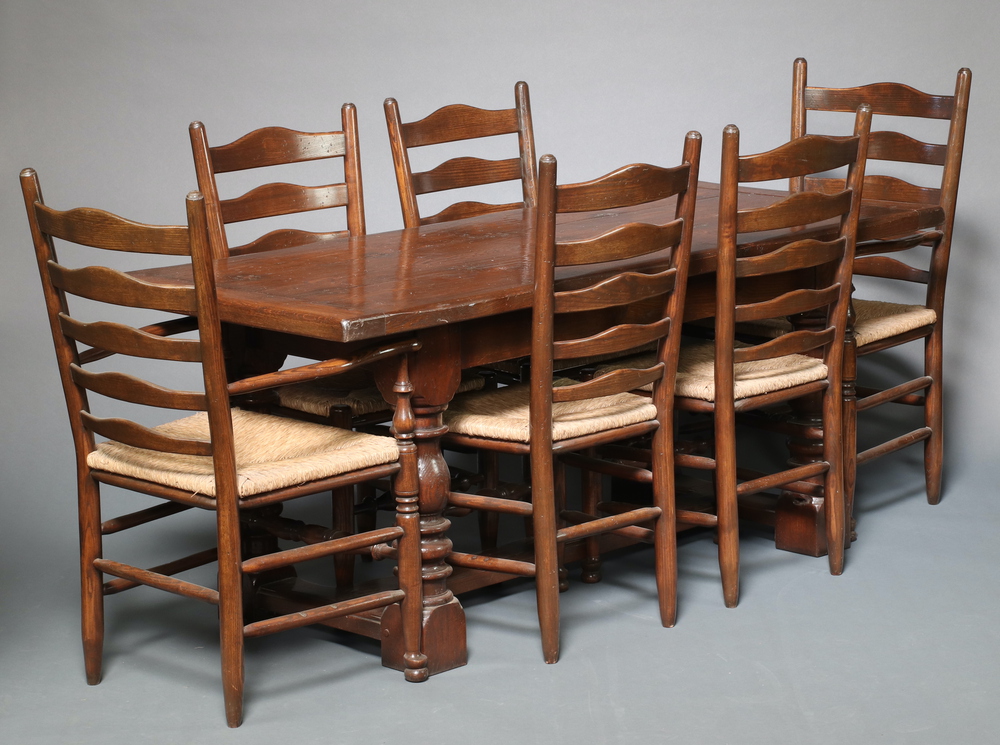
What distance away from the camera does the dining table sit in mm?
2701

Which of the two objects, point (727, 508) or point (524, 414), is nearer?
point (524, 414)

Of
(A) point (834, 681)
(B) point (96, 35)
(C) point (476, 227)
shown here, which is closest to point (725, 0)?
(C) point (476, 227)

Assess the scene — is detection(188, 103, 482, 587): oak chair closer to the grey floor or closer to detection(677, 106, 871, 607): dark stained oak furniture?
the grey floor

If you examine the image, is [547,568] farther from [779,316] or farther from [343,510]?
[779,316]

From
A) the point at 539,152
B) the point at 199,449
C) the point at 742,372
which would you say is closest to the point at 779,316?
the point at 742,372

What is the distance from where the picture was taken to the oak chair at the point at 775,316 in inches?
125

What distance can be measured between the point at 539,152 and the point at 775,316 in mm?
2603

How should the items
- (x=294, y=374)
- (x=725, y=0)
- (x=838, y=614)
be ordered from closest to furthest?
Result: (x=294, y=374)
(x=838, y=614)
(x=725, y=0)

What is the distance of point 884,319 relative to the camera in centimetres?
405

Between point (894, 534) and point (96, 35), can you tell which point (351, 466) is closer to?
point (894, 534)

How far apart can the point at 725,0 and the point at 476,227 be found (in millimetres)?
1898

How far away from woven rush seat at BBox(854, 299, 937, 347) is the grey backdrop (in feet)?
1.93

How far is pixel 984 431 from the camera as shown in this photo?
473 cm

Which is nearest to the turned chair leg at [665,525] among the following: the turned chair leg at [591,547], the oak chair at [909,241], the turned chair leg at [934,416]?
the turned chair leg at [591,547]
